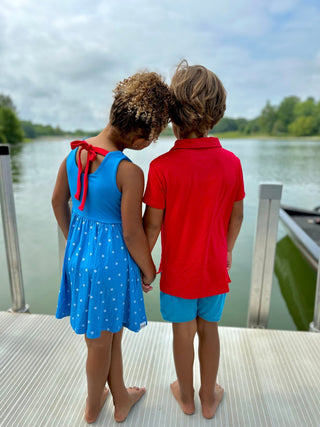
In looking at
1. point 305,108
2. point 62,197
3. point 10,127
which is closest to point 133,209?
point 62,197

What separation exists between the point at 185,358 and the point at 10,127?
28.1 m

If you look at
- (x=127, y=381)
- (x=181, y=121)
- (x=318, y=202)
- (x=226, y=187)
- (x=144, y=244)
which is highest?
(x=181, y=121)

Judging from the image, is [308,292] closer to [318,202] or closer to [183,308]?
[183,308]

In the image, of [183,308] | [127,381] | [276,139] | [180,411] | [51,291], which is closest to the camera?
[183,308]

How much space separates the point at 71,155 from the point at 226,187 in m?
0.48

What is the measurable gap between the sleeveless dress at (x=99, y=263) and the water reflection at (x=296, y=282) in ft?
7.77

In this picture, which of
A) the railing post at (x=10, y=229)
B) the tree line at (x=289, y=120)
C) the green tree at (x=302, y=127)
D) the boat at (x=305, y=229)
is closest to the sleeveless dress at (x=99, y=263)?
the railing post at (x=10, y=229)

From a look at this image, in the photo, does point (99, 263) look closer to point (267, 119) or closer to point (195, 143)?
→ point (195, 143)

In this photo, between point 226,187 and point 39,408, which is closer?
point 226,187

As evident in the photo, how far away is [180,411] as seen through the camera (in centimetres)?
115

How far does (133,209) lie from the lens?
88 centimetres

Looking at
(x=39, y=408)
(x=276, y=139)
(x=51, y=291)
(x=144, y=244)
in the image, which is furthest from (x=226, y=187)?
(x=276, y=139)

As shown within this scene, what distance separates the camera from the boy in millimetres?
902

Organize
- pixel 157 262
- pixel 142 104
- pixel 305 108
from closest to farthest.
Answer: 1. pixel 142 104
2. pixel 157 262
3. pixel 305 108
